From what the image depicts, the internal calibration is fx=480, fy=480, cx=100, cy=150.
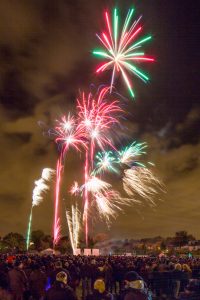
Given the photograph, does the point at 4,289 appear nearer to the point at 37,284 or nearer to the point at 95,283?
the point at 37,284

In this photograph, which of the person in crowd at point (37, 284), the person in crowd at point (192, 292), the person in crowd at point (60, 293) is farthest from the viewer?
the person in crowd at point (37, 284)

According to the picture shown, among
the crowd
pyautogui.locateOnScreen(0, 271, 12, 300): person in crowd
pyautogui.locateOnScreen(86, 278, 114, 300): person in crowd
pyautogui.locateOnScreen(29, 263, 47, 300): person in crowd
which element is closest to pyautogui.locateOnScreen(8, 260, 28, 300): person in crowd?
the crowd

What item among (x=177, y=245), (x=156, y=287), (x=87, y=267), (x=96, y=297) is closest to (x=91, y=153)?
(x=87, y=267)

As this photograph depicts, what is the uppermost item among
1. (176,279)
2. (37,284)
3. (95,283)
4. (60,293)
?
(176,279)

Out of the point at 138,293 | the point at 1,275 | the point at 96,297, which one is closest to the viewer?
the point at 138,293

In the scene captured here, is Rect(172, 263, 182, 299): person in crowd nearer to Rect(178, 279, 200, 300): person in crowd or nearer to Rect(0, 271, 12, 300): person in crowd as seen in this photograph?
Rect(0, 271, 12, 300): person in crowd

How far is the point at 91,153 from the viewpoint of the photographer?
121ft

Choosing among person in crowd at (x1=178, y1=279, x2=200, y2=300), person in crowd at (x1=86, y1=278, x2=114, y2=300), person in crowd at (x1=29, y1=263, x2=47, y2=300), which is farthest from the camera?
person in crowd at (x1=29, y1=263, x2=47, y2=300)

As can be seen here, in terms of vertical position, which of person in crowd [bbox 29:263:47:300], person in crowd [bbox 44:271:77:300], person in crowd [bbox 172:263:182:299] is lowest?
person in crowd [bbox 44:271:77:300]

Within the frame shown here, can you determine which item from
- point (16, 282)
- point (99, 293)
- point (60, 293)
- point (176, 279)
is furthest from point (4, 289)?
point (176, 279)

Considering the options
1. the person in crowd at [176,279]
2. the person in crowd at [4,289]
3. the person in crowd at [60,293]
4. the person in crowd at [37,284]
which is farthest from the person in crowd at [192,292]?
the person in crowd at [176,279]

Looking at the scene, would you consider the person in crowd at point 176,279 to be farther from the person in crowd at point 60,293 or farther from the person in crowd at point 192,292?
the person in crowd at point 60,293

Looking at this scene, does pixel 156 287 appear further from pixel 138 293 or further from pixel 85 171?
pixel 85 171

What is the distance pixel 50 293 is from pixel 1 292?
10.5 feet
